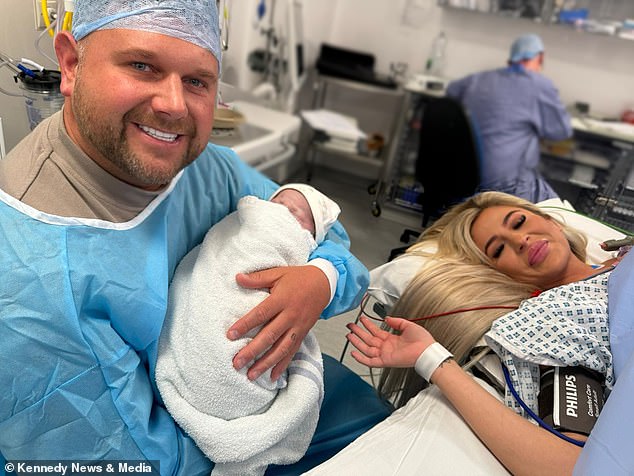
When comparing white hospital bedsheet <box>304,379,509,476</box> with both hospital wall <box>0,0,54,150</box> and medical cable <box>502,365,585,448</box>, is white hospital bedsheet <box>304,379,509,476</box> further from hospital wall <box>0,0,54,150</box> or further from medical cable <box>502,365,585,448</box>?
hospital wall <box>0,0,54,150</box>

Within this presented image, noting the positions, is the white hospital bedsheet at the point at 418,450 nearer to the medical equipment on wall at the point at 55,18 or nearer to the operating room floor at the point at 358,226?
the operating room floor at the point at 358,226

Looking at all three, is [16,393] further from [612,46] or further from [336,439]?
[612,46]

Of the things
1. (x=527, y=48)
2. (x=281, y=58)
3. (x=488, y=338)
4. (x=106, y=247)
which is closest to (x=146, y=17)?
(x=106, y=247)

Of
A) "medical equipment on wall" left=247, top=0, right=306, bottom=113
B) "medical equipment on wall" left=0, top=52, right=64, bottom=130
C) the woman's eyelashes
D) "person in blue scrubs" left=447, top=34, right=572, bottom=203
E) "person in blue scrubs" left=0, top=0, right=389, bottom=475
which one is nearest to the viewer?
"person in blue scrubs" left=0, top=0, right=389, bottom=475

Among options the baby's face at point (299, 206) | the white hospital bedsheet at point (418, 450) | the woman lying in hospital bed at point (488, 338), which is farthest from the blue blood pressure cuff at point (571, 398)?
the baby's face at point (299, 206)

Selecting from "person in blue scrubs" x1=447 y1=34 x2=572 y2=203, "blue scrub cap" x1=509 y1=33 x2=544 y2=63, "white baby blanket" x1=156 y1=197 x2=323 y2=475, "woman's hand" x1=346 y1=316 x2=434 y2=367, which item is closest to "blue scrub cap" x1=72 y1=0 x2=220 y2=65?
"white baby blanket" x1=156 y1=197 x2=323 y2=475

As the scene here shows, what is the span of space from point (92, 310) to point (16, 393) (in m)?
0.14

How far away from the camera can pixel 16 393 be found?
0.65 meters

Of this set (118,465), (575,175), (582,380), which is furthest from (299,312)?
(575,175)

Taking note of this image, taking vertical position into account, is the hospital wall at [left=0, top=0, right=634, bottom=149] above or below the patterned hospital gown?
above

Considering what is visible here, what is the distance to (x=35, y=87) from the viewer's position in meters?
0.88

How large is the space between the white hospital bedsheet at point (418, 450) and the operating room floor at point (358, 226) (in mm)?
287

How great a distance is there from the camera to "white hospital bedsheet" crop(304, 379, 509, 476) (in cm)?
73

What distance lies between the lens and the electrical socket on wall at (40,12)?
35.2 inches
